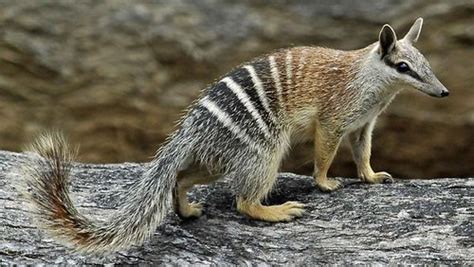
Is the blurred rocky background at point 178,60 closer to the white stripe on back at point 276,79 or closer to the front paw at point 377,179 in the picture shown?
the front paw at point 377,179

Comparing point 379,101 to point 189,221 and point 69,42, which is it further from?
point 69,42

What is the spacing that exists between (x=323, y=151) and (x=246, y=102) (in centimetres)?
41

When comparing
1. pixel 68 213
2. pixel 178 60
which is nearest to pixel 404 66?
pixel 68 213

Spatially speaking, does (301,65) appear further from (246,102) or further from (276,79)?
(246,102)

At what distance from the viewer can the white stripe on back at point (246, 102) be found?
3995 millimetres

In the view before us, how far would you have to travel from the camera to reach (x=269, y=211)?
13.3 ft

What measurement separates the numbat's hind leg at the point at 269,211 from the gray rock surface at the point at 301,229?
3 centimetres

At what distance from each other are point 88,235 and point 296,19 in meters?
2.37

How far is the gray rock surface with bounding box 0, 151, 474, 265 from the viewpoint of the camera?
366 cm

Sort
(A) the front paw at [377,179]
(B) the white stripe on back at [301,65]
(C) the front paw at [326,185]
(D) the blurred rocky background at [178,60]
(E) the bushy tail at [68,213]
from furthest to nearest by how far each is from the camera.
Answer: (D) the blurred rocky background at [178,60] < (A) the front paw at [377,179] < (C) the front paw at [326,185] < (B) the white stripe on back at [301,65] < (E) the bushy tail at [68,213]

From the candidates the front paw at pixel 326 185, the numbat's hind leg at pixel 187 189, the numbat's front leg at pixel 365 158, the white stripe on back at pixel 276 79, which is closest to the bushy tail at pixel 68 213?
the numbat's hind leg at pixel 187 189

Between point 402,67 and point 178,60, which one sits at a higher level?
point 178,60

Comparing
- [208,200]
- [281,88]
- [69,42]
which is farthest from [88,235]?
[69,42]

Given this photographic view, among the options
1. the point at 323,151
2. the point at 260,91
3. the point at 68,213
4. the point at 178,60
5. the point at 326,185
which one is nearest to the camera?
the point at 68,213
